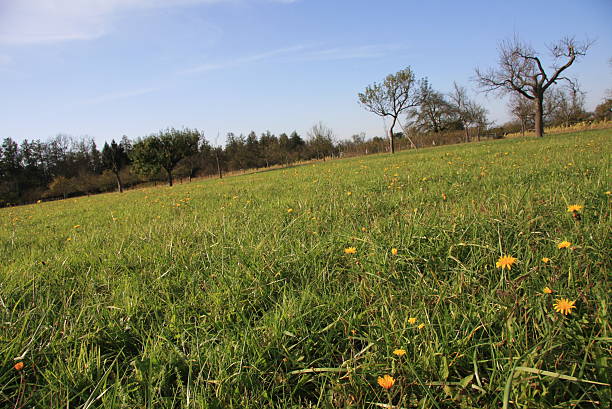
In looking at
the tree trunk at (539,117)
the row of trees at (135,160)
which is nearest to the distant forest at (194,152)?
the row of trees at (135,160)

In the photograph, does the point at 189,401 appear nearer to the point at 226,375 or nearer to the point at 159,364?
the point at 226,375

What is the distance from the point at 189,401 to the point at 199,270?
116cm

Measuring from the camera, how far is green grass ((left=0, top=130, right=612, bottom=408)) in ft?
3.49

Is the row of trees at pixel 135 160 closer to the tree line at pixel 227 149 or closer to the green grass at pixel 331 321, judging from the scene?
the tree line at pixel 227 149

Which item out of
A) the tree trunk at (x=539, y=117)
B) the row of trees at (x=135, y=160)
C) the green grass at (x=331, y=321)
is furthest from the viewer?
the row of trees at (x=135, y=160)

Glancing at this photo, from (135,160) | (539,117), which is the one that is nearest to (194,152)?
(135,160)

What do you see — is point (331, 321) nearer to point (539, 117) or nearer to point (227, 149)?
point (539, 117)

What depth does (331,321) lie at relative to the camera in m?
1.47

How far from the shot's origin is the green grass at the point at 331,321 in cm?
106

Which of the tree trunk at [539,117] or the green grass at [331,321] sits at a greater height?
the tree trunk at [539,117]

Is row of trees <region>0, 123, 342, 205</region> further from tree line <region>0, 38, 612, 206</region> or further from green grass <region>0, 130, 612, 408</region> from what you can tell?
green grass <region>0, 130, 612, 408</region>

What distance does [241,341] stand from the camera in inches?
52.5

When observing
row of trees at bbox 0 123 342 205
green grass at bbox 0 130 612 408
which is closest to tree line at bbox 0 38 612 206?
row of trees at bbox 0 123 342 205

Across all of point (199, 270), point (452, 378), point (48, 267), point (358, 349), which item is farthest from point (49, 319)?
point (452, 378)
